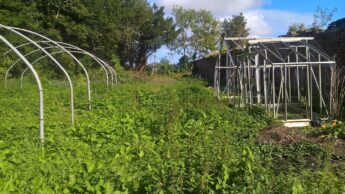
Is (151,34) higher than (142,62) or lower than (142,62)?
higher

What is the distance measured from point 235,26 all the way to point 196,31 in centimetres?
585

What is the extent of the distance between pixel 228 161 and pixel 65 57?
96.3 ft

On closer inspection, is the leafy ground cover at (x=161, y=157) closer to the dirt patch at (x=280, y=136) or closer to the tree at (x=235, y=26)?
the dirt patch at (x=280, y=136)

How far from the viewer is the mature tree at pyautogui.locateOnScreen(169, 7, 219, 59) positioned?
63312mm

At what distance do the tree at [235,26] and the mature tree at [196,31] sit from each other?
5.21ft

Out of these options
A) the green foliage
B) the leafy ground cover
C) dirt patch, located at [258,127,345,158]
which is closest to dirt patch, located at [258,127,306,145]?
dirt patch, located at [258,127,345,158]

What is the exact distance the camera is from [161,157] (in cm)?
713

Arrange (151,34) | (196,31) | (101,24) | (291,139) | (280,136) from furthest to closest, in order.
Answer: (196,31) < (151,34) < (101,24) < (280,136) < (291,139)

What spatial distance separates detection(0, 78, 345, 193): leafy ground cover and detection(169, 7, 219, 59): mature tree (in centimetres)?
4993

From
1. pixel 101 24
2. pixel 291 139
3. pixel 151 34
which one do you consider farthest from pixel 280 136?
pixel 151 34

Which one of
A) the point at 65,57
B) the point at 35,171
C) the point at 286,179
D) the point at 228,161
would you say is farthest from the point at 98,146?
the point at 65,57

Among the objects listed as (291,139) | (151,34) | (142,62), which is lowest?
(291,139)

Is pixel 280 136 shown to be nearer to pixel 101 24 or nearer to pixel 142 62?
pixel 101 24

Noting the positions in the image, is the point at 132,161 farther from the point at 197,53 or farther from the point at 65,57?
the point at 197,53
